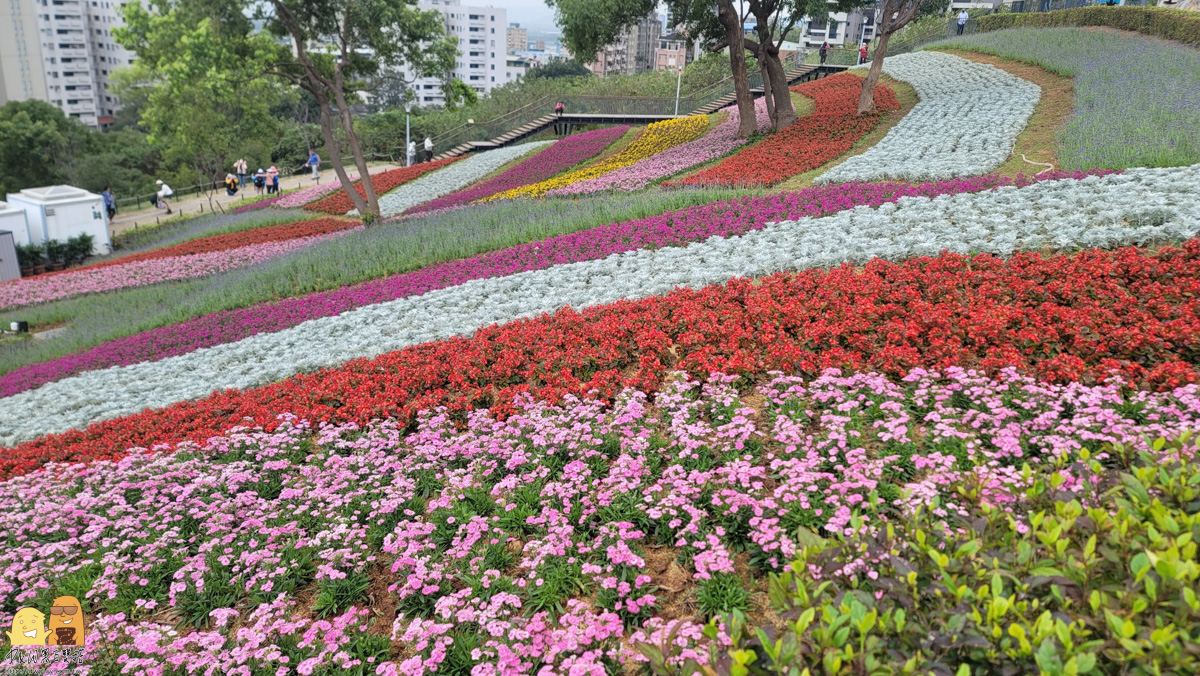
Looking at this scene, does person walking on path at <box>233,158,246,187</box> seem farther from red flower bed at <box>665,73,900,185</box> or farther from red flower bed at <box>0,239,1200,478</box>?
red flower bed at <box>0,239,1200,478</box>

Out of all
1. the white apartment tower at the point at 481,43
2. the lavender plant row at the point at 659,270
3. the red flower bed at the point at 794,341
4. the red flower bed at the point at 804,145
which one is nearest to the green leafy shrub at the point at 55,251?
the lavender plant row at the point at 659,270

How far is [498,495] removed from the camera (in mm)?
5156

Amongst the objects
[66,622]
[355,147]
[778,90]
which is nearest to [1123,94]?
[778,90]

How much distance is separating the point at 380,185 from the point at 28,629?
29618 mm

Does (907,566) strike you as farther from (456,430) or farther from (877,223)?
(877,223)

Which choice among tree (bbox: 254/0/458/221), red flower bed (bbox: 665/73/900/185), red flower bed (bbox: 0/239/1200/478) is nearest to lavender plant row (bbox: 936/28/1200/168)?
red flower bed (bbox: 665/73/900/185)

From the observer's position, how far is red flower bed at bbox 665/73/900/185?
55.5 ft

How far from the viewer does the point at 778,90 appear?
22.5 meters

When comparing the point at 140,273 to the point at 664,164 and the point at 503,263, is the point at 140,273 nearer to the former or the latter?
the point at 503,263

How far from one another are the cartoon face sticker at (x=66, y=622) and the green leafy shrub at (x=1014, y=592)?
3.98 metres

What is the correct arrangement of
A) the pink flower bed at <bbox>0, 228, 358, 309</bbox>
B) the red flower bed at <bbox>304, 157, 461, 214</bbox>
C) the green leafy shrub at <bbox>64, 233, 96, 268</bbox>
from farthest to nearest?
1. the red flower bed at <bbox>304, 157, 461, 214</bbox>
2. the green leafy shrub at <bbox>64, 233, 96, 268</bbox>
3. the pink flower bed at <bbox>0, 228, 358, 309</bbox>

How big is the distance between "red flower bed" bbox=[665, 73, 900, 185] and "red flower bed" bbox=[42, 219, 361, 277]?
1233 centimetres

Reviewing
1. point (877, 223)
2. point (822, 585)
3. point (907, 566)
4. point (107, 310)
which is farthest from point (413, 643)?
point (107, 310)

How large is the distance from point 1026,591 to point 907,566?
1.55 ft
